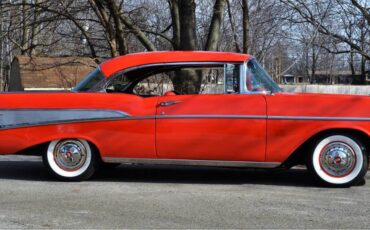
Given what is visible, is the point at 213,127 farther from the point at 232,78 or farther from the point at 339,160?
the point at 339,160

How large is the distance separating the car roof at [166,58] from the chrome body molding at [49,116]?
0.57 metres

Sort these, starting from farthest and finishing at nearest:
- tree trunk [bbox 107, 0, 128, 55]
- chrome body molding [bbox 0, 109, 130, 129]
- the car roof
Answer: tree trunk [bbox 107, 0, 128, 55] < the car roof < chrome body molding [bbox 0, 109, 130, 129]

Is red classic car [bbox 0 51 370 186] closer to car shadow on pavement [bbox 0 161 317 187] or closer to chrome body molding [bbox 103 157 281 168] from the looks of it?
chrome body molding [bbox 103 157 281 168]

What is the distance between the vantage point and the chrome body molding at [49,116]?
23.3ft

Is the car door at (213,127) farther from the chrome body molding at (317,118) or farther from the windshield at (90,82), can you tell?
the windshield at (90,82)

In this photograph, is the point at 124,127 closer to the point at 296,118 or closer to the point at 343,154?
the point at 296,118

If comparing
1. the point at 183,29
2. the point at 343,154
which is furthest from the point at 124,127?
the point at 183,29

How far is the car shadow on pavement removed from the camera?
7.36 metres

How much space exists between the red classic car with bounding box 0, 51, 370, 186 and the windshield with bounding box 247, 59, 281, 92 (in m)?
0.01

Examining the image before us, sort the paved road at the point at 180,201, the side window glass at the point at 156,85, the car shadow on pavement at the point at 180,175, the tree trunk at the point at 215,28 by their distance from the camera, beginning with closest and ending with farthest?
the paved road at the point at 180,201
the car shadow on pavement at the point at 180,175
the side window glass at the point at 156,85
the tree trunk at the point at 215,28

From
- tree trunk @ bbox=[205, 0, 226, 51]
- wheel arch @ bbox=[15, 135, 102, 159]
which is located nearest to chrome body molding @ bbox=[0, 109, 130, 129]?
wheel arch @ bbox=[15, 135, 102, 159]

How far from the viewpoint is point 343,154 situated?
269 inches

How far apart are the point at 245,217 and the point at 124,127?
2.24 meters

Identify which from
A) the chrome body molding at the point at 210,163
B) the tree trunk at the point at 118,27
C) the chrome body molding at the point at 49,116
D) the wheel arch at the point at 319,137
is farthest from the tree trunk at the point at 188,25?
the wheel arch at the point at 319,137
